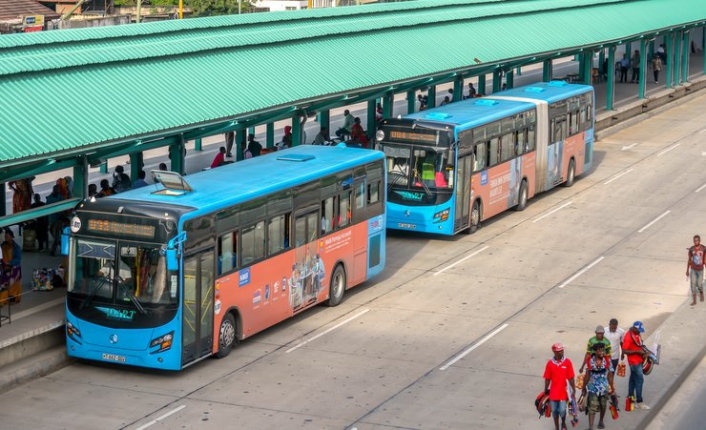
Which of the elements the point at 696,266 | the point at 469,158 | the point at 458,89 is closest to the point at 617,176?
the point at 458,89

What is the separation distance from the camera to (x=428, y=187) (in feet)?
102

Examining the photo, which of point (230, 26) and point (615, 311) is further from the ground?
point (230, 26)

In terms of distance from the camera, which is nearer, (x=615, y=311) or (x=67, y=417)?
(x=67, y=417)

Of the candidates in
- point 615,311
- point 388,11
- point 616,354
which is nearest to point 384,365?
point 616,354

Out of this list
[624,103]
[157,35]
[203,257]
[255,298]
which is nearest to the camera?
[203,257]

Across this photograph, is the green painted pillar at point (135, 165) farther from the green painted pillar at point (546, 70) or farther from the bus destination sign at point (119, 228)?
the green painted pillar at point (546, 70)

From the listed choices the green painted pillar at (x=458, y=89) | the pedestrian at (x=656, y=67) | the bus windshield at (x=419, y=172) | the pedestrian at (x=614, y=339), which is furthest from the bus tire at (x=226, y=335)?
the pedestrian at (x=656, y=67)

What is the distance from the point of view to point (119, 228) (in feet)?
66.2

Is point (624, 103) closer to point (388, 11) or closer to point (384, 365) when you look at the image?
point (388, 11)

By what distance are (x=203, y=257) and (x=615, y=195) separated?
19934mm

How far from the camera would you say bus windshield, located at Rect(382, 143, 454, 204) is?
1212 inches

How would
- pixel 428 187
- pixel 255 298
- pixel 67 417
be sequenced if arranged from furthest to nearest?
pixel 428 187 < pixel 255 298 < pixel 67 417

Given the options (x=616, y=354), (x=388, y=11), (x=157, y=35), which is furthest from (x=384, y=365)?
(x=388, y=11)

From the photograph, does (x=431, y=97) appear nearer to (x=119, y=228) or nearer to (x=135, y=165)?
(x=135, y=165)
